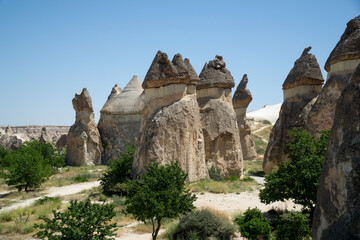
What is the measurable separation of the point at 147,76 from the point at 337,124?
33.3 ft

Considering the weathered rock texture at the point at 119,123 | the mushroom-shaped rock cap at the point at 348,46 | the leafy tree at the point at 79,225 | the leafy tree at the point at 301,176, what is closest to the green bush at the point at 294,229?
the leafy tree at the point at 301,176

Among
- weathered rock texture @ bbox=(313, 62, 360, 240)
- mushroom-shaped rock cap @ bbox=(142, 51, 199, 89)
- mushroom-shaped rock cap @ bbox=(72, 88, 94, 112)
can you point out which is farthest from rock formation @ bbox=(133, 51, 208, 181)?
mushroom-shaped rock cap @ bbox=(72, 88, 94, 112)

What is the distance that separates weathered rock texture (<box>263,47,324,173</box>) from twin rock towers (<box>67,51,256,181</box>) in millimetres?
1883

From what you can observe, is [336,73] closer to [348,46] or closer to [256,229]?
[348,46]

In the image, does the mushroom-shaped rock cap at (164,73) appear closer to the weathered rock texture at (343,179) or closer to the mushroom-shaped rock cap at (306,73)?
the mushroom-shaped rock cap at (306,73)

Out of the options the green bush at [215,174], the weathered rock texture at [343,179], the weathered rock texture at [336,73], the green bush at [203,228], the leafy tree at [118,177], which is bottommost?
the green bush at [215,174]

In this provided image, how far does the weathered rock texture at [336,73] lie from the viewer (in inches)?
418

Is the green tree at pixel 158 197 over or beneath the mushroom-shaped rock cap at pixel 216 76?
beneath

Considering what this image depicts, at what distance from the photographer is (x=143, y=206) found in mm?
5863

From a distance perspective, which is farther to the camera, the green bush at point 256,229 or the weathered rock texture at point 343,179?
the green bush at point 256,229

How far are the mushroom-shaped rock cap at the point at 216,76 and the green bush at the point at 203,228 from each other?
9.83 metres

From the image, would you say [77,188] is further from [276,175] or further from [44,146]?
[276,175]

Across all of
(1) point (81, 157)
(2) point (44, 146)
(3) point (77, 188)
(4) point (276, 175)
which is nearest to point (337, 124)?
(4) point (276, 175)

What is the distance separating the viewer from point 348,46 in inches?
420
